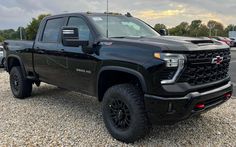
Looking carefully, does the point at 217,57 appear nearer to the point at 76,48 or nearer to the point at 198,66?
the point at 198,66

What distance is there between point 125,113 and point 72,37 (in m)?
1.39

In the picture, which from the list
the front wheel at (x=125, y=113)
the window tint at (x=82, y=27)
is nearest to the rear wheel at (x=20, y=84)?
the window tint at (x=82, y=27)

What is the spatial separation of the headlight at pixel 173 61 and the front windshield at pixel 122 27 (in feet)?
4.41

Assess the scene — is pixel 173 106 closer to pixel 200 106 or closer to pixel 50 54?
pixel 200 106

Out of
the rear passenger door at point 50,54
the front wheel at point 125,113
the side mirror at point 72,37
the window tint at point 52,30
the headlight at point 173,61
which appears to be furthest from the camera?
the window tint at point 52,30

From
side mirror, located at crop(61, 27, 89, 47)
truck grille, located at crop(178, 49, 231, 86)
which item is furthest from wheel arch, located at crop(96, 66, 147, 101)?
side mirror, located at crop(61, 27, 89, 47)

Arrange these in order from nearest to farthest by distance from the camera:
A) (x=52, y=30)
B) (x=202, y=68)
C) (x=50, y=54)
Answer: (x=202, y=68), (x=50, y=54), (x=52, y=30)

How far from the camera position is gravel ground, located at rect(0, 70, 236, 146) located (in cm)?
438

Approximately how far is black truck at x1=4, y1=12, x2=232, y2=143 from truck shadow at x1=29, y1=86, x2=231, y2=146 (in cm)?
51

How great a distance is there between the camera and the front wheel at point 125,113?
4012mm

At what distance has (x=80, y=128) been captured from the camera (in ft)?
16.2

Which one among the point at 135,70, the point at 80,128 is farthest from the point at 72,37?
the point at 80,128

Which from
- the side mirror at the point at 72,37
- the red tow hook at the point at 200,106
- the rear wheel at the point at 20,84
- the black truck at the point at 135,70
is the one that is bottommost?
the rear wheel at the point at 20,84

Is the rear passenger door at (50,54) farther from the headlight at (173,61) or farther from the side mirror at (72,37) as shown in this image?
the headlight at (173,61)
